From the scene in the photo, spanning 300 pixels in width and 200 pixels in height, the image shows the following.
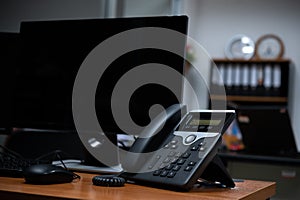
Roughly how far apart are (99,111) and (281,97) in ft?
11.1

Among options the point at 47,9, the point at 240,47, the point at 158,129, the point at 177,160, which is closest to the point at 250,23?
the point at 240,47

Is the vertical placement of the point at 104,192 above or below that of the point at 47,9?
below

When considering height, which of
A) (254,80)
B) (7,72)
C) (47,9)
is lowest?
(254,80)

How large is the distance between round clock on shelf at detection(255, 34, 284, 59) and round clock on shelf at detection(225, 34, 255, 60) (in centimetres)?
7

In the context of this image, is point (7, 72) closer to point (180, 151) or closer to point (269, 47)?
point (180, 151)

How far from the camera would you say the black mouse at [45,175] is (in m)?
1.03

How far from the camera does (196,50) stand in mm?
4949

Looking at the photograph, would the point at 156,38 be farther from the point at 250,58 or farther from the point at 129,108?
the point at 250,58

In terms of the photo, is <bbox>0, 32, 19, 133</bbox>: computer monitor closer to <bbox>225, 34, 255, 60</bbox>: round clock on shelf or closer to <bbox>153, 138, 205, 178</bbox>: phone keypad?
<bbox>153, 138, 205, 178</bbox>: phone keypad

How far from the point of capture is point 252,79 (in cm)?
456

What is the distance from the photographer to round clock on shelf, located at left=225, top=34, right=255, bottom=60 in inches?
188

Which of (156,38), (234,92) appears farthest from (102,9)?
(234,92)

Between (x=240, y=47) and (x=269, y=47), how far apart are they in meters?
0.30

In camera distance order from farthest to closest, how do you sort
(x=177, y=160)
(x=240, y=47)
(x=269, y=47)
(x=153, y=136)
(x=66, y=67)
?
1. (x=240, y=47)
2. (x=269, y=47)
3. (x=66, y=67)
4. (x=153, y=136)
5. (x=177, y=160)
